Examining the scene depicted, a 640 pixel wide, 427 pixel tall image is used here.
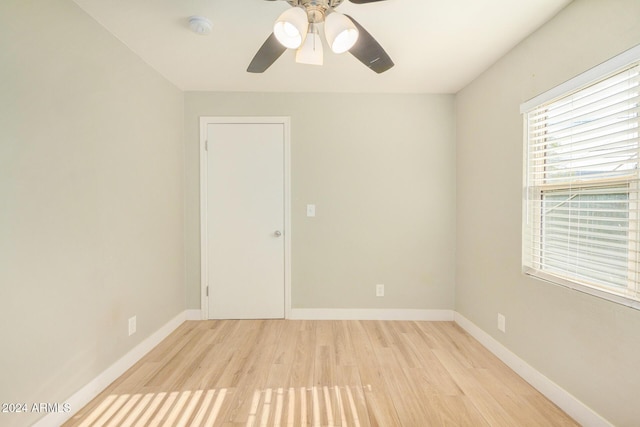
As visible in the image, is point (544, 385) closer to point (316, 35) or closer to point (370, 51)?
point (370, 51)

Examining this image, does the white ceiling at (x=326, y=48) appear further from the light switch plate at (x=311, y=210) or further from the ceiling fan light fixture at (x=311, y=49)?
the light switch plate at (x=311, y=210)

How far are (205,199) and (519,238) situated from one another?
2.79 meters

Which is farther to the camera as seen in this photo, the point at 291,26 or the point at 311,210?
the point at 311,210

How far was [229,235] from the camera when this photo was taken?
288 centimetres

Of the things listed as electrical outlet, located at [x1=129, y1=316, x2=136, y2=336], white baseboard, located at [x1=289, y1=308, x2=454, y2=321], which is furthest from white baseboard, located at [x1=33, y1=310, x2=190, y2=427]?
white baseboard, located at [x1=289, y1=308, x2=454, y2=321]

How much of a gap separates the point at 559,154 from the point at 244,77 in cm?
247

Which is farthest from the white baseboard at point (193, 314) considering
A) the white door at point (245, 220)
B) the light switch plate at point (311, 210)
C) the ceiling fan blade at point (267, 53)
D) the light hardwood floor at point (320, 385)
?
the ceiling fan blade at point (267, 53)

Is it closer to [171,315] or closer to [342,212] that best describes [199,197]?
[171,315]

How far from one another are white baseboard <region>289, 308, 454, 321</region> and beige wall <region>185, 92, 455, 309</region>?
5cm

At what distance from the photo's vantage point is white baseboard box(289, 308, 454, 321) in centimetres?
290

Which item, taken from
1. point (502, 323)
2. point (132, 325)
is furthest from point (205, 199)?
point (502, 323)

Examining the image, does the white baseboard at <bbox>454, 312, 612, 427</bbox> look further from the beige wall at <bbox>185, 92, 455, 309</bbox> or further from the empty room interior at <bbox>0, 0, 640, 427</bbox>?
the beige wall at <bbox>185, 92, 455, 309</bbox>

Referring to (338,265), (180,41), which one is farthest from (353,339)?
(180,41)

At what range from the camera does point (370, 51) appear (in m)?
1.49
